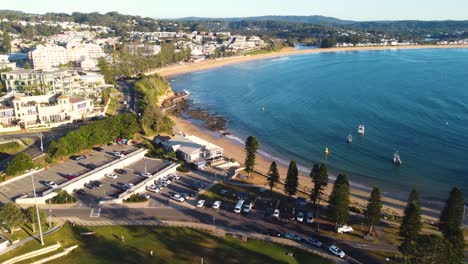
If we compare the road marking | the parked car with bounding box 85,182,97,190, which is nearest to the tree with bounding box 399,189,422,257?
the road marking

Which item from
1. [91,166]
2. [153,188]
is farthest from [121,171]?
[153,188]

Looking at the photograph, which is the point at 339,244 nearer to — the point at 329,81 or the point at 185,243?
the point at 185,243

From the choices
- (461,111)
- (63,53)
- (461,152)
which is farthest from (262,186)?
(63,53)

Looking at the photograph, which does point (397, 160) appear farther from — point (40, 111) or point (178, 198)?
point (40, 111)

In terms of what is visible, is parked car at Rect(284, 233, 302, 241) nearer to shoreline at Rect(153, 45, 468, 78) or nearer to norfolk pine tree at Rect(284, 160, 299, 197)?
norfolk pine tree at Rect(284, 160, 299, 197)

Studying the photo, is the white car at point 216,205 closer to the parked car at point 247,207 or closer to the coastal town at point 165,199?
the coastal town at point 165,199
